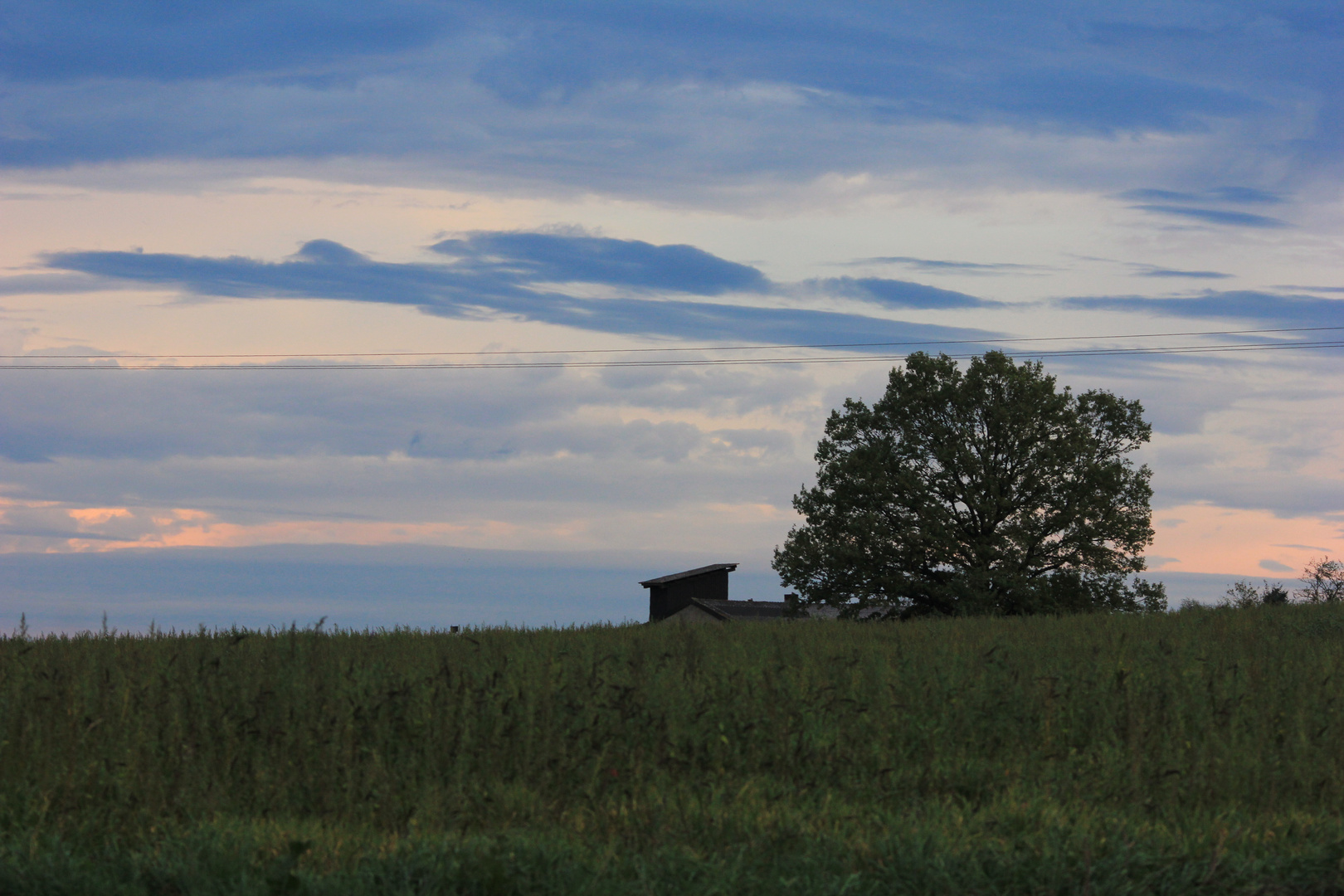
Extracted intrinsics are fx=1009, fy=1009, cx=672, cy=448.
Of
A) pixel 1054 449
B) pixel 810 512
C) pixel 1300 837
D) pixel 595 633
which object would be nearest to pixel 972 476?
pixel 1054 449

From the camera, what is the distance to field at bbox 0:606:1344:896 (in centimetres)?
616

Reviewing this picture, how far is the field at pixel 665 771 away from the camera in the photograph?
6164 millimetres

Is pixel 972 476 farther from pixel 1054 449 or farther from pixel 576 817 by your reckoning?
pixel 576 817

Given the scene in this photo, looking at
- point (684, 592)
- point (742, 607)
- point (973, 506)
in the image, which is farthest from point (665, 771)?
point (684, 592)

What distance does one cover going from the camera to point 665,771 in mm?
8477

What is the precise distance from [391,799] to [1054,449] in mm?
29570

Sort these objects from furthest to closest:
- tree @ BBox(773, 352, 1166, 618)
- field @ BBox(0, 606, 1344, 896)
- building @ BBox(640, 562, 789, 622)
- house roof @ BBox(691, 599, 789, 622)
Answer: building @ BBox(640, 562, 789, 622) → house roof @ BBox(691, 599, 789, 622) → tree @ BBox(773, 352, 1166, 618) → field @ BBox(0, 606, 1344, 896)

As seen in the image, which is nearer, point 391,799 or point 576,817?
point 576,817

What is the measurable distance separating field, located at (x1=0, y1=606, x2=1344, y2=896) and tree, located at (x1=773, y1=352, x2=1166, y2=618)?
1913cm

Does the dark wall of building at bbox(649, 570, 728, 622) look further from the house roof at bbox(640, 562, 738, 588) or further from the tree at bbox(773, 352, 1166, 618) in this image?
the tree at bbox(773, 352, 1166, 618)

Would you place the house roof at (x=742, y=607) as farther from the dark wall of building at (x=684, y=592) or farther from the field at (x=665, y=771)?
the field at (x=665, y=771)

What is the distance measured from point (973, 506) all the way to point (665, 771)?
25.8 metres

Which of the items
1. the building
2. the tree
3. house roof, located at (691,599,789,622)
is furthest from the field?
the building

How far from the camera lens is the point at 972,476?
108 ft
